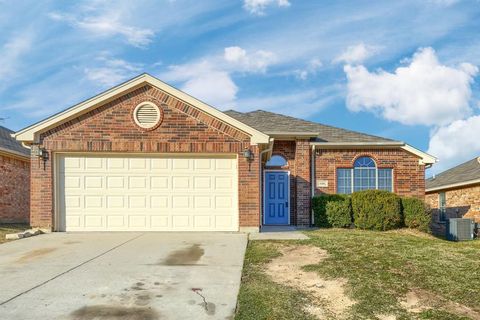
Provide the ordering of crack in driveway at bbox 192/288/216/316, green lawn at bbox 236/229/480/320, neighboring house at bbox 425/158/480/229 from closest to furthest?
crack in driveway at bbox 192/288/216/316 → green lawn at bbox 236/229/480/320 → neighboring house at bbox 425/158/480/229

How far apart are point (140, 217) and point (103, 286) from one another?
20.9 ft

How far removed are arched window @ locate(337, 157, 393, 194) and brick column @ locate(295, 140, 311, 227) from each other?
1.39m

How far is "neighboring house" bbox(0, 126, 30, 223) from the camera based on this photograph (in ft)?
57.2

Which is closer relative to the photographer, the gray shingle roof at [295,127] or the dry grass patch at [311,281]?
the dry grass patch at [311,281]

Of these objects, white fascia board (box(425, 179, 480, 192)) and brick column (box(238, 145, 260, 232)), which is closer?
brick column (box(238, 145, 260, 232))

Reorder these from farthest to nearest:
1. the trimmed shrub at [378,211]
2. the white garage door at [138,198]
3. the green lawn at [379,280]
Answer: the trimmed shrub at [378,211] → the white garage door at [138,198] → the green lawn at [379,280]

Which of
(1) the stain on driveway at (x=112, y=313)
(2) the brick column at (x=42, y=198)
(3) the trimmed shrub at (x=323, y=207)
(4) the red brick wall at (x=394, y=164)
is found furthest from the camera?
(4) the red brick wall at (x=394, y=164)

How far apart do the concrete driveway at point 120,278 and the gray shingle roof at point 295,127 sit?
7798mm

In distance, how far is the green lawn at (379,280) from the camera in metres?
5.45

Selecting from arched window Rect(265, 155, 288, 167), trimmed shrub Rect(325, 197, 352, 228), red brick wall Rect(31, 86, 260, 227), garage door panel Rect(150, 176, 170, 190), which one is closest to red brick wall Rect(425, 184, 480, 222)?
trimmed shrub Rect(325, 197, 352, 228)

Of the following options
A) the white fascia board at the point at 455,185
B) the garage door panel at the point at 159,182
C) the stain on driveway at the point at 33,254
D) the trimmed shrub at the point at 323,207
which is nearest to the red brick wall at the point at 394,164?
the trimmed shrub at the point at 323,207

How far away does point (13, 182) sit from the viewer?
18281mm

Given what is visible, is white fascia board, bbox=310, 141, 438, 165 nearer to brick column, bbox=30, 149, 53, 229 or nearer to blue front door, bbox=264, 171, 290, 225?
blue front door, bbox=264, 171, 290, 225

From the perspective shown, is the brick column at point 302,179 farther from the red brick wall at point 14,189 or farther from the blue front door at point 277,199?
the red brick wall at point 14,189
